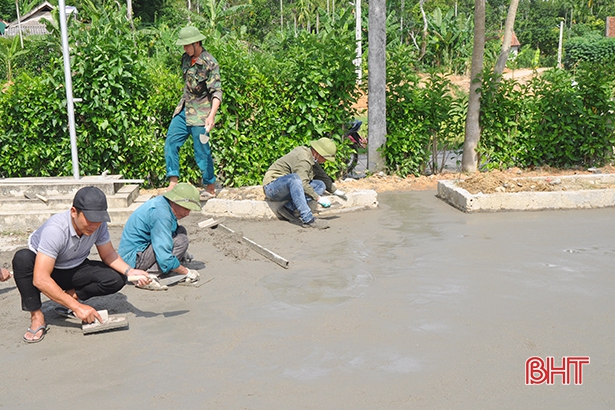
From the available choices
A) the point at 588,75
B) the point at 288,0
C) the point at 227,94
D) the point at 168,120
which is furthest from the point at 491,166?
the point at 288,0

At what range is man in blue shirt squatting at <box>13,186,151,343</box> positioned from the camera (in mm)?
4109

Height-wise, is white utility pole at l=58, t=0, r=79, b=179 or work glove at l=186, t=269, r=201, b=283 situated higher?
white utility pole at l=58, t=0, r=79, b=179

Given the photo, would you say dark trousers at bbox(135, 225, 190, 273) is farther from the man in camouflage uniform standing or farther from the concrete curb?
the concrete curb

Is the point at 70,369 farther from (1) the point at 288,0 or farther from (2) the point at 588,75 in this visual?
(1) the point at 288,0

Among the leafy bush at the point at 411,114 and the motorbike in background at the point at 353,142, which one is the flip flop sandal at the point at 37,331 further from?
the leafy bush at the point at 411,114

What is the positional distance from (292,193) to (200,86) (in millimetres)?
1922

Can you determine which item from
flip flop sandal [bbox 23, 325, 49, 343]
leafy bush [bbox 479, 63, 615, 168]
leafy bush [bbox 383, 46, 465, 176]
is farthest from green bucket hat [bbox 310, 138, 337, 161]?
flip flop sandal [bbox 23, 325, 49, 343]

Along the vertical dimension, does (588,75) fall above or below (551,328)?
above

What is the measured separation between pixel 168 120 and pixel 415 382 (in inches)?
255

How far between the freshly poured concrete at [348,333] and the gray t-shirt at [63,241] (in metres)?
0.54

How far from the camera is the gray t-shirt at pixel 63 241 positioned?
4148mm

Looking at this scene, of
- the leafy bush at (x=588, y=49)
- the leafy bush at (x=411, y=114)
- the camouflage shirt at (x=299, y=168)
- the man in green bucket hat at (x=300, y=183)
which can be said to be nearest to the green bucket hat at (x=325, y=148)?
the man in green bucket hat at (x=300, y=183)

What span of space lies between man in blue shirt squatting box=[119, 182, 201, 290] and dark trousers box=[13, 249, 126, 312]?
51 centimetres

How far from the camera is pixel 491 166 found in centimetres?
999
